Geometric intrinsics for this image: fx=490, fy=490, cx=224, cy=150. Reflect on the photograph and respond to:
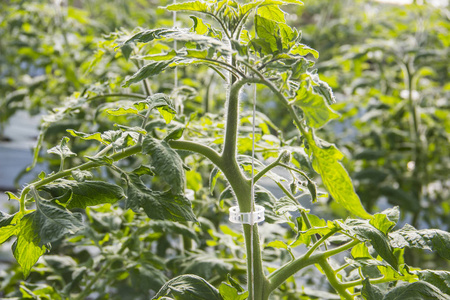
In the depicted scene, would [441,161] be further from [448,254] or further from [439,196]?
[448,254]

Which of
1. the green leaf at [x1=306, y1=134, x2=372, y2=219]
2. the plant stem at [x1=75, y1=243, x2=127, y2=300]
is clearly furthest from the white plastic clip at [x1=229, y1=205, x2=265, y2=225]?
the plant stem at [x1=75, y1=243, x2=127, y2=300]

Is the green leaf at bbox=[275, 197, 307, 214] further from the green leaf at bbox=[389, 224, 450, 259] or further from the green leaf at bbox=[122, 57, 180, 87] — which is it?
the green leaf at bbox=[122, 57, 180, 87]

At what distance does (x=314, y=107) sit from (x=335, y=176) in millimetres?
76

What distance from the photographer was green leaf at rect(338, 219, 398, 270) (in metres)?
0.53

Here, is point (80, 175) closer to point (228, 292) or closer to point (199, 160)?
point (228, 292)

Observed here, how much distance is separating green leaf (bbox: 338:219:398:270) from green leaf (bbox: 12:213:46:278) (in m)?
0.32

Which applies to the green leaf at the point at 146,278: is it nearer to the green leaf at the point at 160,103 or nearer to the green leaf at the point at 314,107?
the green leaf at the point at 160,103

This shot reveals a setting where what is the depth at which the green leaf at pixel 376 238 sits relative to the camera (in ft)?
1.73

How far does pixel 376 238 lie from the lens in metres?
0.53

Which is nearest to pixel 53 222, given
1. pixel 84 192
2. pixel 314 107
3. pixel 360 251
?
pixel 84 192

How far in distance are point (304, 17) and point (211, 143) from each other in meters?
3.90

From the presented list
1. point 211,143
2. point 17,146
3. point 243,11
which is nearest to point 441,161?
point 211,143

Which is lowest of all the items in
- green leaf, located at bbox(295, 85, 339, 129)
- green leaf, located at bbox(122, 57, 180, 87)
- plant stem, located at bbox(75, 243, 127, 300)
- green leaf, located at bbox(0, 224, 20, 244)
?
plant stem, located at bbox(75, 243, 127, 300)

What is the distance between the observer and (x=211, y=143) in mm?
760
